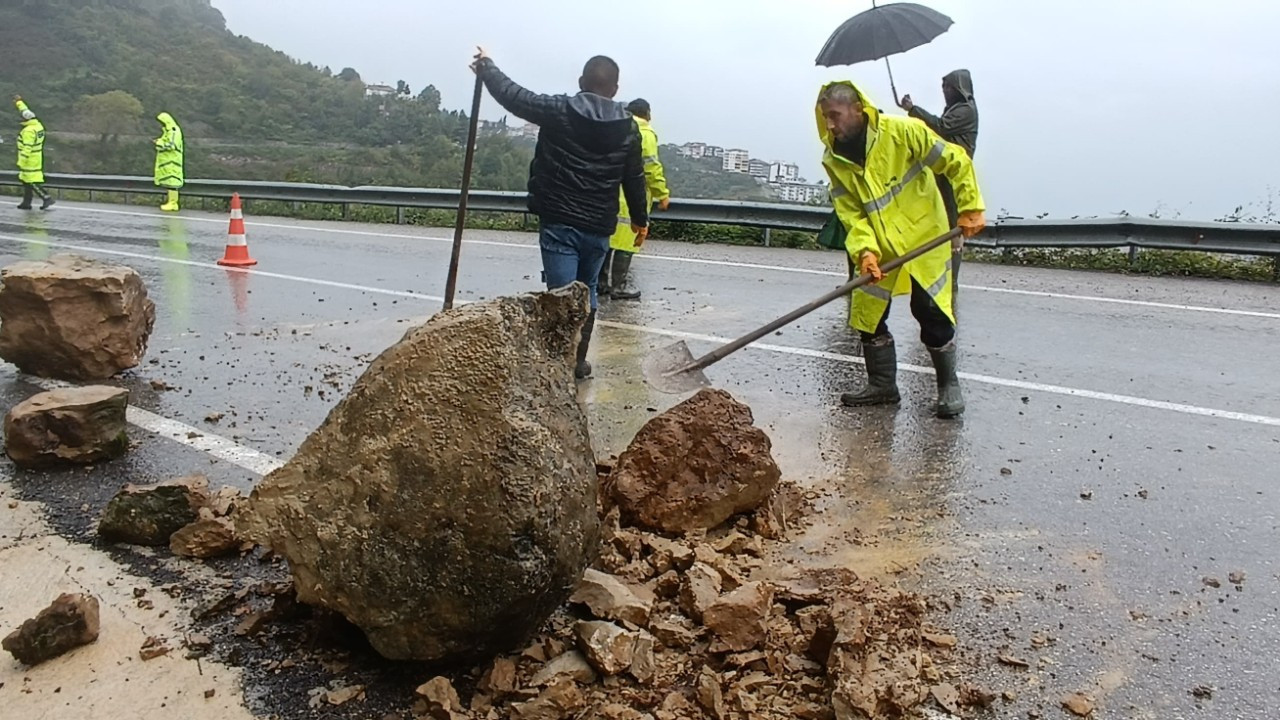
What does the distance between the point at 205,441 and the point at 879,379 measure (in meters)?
3.42

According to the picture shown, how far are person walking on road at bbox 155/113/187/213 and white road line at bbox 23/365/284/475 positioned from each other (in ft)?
48.6

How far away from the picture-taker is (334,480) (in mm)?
2684

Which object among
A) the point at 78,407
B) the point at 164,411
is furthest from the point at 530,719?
the point at 164,411

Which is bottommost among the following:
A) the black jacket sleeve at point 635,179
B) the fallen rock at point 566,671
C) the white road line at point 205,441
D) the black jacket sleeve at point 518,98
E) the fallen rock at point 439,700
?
the fallen rock at point 439,700

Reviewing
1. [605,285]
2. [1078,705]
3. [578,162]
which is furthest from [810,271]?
[1078,705]

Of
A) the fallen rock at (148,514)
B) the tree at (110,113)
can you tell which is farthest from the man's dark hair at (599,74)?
the tree at (110,113)

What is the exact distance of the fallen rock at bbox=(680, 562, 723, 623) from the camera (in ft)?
9.42

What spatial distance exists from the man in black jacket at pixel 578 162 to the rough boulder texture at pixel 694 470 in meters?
1.62

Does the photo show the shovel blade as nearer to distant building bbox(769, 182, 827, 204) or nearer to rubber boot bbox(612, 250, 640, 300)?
rubber boot bbox(612, 250, 640, 300)

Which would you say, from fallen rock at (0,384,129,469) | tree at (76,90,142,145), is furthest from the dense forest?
fallen rock at (0,384,129,469)

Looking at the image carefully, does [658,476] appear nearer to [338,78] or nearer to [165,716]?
[165,716]

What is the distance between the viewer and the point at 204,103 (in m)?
52.8

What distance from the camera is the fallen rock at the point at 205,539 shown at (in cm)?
334

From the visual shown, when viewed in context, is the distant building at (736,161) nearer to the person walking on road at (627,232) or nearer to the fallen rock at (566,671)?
the person walking on road at (627,232)
